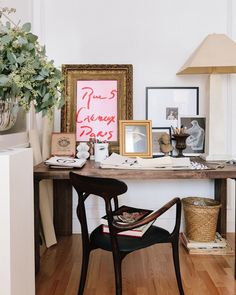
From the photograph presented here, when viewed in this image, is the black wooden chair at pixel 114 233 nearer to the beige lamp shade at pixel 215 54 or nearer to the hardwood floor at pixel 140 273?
the hardwood floor at pixel 140 273

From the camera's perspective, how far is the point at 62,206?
119 inches

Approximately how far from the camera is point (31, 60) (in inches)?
52.9

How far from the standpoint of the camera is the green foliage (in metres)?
1.30

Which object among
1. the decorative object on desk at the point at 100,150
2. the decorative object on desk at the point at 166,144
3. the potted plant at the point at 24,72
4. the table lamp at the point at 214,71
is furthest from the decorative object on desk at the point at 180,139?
the potted plant at the point at 24,72

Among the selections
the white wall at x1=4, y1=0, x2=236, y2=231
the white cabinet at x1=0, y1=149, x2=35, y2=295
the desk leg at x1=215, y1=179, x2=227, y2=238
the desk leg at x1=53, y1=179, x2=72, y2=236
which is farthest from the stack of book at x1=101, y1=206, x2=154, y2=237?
the white wall at x1=4, y1=0, x2=236, y2=231

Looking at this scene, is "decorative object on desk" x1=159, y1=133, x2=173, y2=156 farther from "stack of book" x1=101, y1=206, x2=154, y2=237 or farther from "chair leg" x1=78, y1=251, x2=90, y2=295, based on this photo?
"chair leg" x1=78, y1=251, x2=90, y2=295

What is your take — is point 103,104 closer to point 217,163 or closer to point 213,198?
point 217,163

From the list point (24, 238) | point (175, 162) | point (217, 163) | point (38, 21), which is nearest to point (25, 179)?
point (24, 238)

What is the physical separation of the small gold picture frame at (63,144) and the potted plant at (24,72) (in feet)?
3.86

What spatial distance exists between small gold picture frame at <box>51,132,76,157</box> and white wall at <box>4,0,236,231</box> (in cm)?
70

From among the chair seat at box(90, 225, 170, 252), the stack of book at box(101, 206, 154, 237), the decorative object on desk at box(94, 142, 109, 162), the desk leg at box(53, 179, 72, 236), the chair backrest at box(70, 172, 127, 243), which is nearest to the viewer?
the chair backrest at box(70, 172, 127, 243)

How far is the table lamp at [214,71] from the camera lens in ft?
8.14

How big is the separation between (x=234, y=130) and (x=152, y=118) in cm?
73

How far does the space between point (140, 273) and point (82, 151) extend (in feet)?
3.28
